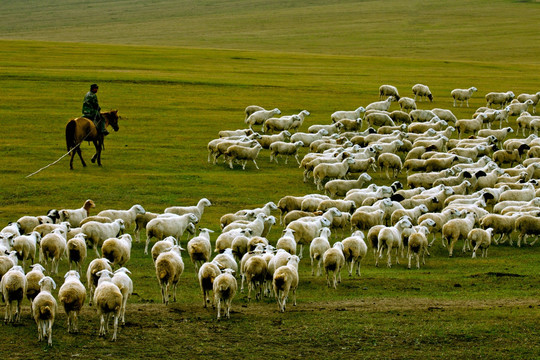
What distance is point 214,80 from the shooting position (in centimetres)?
5206

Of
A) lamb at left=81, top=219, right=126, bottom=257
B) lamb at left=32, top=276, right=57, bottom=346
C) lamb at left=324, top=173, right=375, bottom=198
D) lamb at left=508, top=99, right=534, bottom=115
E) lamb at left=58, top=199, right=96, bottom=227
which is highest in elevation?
lamb at left=508, top=99, right=534, bottom=115

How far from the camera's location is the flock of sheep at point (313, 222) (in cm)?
1377

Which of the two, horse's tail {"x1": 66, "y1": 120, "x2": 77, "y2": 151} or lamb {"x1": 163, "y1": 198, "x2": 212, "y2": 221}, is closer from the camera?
lamb {"x1": 163, "y1": 198, "x2": 212, "y2": 221}

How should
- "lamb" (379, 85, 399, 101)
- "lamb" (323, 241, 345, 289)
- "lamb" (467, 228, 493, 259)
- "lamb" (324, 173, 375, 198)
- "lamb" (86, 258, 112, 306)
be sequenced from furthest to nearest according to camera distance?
1. "lamb" (379, 85, 399, 101)
2. "lamb" (324, 173, 375, 198)
3. "lamb" (467, 228, 493, 259)
4. "lamb" (323, 241, 345, 289)
5. "lamb" (86, 258, 112, 306)

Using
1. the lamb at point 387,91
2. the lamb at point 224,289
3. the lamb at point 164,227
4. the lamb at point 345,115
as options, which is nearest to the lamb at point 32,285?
the lamb at point 224,289

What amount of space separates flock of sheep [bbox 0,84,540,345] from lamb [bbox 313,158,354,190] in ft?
0.13

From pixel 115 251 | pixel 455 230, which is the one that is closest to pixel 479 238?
pixel 455 230

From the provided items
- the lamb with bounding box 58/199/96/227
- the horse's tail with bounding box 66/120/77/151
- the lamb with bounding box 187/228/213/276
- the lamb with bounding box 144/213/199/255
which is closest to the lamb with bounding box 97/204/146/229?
the lamb with bounding box 58/199/96/227

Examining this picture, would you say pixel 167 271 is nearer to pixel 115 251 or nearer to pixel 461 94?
pixel 115 251

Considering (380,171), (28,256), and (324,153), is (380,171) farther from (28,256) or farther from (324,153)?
(28,256)

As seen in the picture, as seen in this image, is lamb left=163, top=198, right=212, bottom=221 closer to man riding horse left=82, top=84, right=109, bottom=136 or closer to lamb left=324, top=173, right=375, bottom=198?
lamb left=324, top=173, right=375, bottom=198

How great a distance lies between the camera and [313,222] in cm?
1895

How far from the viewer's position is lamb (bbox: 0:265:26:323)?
12844 millimetres

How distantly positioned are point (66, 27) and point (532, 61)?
311 ft
